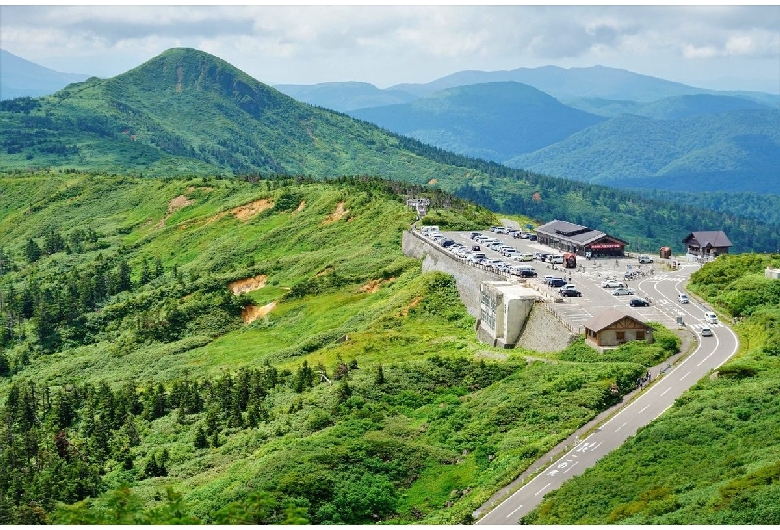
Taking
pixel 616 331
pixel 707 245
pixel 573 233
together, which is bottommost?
pixel 616 331

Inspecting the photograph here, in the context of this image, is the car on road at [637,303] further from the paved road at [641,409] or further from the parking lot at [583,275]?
the paved road at [641,409]

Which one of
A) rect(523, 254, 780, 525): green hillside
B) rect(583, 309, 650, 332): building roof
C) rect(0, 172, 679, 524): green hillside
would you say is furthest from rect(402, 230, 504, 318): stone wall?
rect(523, 254, 780, 525): green hillside

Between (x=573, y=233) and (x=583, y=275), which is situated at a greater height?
(x=573, y=233)

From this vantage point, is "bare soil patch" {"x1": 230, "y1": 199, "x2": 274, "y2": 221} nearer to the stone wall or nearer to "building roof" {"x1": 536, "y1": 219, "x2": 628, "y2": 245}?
the stone wall

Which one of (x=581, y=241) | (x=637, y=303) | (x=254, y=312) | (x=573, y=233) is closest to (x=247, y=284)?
(x=254, y=312)

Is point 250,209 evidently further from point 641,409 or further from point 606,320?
point 641,409
